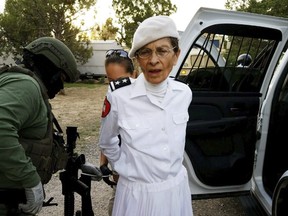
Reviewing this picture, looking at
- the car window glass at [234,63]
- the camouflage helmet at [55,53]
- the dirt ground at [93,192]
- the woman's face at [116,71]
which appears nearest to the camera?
the camouflage helmet at [55,53]

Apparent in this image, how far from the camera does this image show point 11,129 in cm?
144

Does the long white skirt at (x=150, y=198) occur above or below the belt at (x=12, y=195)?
above

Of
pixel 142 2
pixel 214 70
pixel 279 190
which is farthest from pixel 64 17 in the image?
pixel 279 190

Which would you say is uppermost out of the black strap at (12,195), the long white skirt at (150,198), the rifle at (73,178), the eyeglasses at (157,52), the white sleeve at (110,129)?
the eyeglasses at (157,52)

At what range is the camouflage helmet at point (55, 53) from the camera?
1.89 meters

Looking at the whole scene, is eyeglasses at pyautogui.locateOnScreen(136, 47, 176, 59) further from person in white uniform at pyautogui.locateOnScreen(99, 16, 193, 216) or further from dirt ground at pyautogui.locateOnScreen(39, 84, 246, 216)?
dirt ground at pyautogui.locateOnScreen(39, 84, 246, 216)

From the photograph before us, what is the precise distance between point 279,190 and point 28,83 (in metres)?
1.86

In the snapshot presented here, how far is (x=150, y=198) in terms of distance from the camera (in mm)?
1595

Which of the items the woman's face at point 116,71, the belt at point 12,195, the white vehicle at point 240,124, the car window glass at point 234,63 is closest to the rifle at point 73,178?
the belt at point 12,195

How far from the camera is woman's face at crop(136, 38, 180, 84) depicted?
1.57 m

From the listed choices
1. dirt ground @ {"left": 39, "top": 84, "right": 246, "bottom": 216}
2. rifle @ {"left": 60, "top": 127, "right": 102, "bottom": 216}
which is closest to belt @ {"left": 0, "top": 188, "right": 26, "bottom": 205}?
rifle @ {"left": 60, "top": 127, "right": 102, "bottom": 216}

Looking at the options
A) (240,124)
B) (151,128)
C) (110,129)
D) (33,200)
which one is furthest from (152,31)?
(240,124)

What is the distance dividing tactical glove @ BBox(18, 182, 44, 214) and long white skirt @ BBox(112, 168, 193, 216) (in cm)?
40

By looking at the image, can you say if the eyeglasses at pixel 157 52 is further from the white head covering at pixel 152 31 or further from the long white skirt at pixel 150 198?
the long white skirt at pixel 150 198
